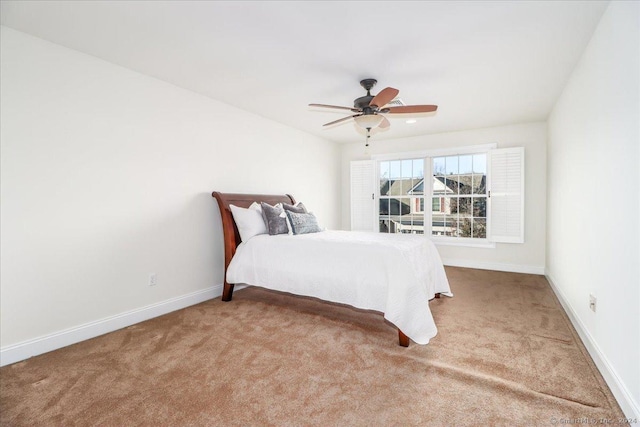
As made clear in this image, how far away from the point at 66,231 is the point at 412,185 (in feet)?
17.2

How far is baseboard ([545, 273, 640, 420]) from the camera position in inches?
60.1

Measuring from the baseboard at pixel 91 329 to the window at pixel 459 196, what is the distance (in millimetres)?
4276

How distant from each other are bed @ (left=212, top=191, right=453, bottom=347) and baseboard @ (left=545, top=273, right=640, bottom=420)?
3.34 ft

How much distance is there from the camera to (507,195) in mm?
4883

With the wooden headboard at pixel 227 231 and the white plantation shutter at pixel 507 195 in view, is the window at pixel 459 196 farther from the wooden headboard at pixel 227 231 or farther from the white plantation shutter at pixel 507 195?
the wooden headboard at pixel 227 231

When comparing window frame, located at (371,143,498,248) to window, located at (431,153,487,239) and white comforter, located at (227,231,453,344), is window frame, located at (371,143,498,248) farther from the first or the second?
white comforter, located at (227,231,453,344)

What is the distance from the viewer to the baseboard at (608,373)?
5.01 ft


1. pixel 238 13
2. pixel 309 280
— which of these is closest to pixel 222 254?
pixel 309 280

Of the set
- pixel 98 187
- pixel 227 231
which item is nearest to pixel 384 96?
pixel 227 231

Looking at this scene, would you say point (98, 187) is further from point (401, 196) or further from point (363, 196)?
point (401, 196)

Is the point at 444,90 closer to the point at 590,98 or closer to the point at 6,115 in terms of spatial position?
the point at 590,98

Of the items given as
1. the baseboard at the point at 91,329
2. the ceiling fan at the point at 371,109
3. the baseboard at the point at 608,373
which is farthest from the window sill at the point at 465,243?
the baseboard at the point at 91,329

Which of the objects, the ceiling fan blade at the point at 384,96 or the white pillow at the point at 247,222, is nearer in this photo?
the ceiling fan blade at the point at 384,96

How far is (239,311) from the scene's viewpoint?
3.21m
